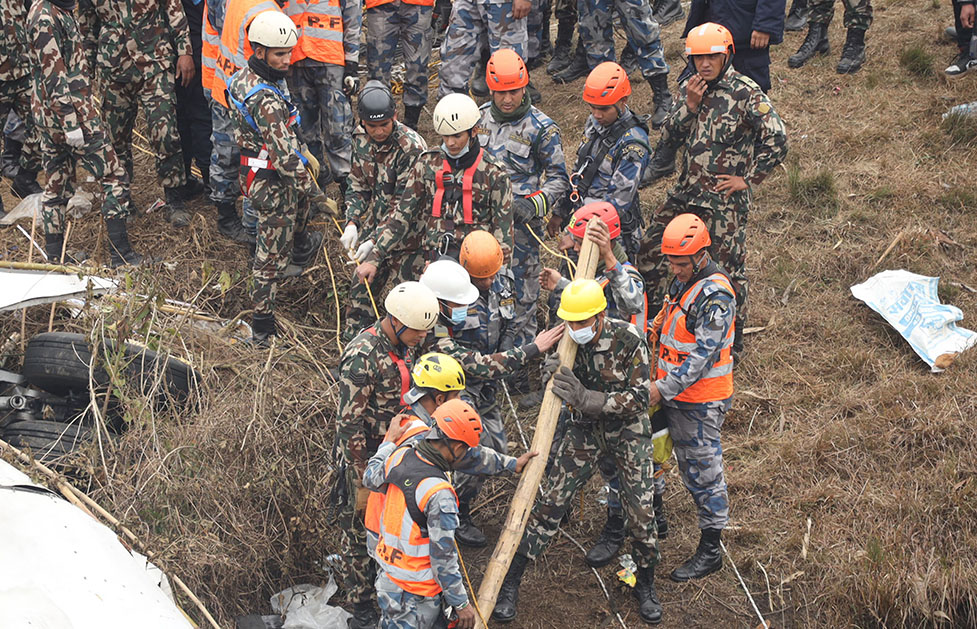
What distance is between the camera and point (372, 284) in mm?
7320

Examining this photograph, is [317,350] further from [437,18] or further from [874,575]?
[437,18]

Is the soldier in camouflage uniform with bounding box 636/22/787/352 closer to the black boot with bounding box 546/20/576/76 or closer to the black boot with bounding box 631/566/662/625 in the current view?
the black boot with bounding box 631/566/662/625

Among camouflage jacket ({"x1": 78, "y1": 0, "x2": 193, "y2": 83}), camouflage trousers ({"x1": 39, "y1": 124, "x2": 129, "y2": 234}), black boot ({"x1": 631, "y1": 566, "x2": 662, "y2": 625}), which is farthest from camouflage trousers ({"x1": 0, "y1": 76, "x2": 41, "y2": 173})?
black boot ({"x1": 631, "y1": 566, "x2": 662, "y2": 625})

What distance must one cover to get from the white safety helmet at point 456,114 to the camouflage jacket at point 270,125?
1359 millimetres

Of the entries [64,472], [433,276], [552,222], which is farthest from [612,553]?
[64,472]

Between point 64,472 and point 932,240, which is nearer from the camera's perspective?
point 64,472

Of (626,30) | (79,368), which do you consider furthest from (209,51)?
(626,30)

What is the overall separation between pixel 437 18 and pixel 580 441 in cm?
900

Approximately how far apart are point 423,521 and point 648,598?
2085mm

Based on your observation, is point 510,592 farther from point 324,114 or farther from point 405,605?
point 324,114

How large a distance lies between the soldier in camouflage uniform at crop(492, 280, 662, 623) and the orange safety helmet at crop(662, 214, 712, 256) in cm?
69

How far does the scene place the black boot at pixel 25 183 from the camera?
969cm

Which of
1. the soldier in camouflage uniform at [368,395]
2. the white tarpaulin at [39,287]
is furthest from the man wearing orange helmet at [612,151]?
the white tarpaulin at [39,287]

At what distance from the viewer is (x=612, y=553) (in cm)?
640
